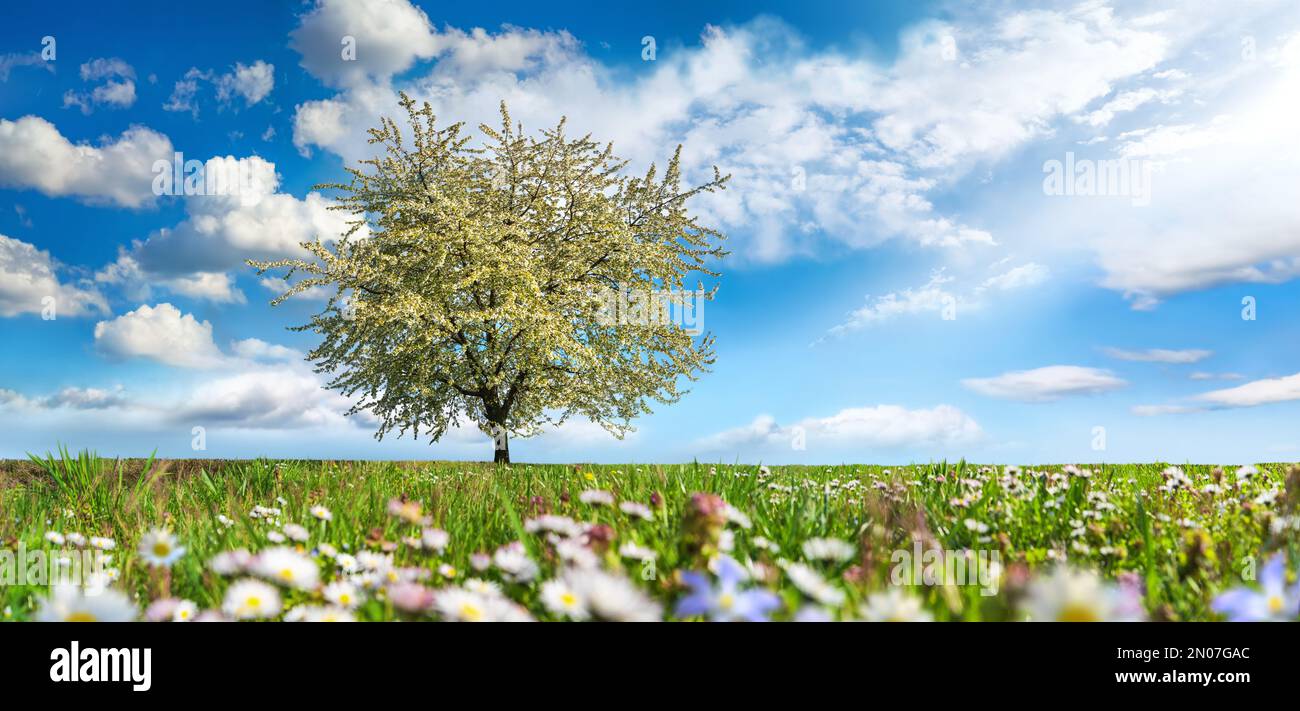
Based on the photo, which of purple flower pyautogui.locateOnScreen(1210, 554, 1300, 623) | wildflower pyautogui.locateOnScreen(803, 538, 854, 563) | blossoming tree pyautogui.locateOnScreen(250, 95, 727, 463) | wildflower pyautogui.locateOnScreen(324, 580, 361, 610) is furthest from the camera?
blossoming tree pyautogui.locateOnScreen(250, 95, 727, 463)

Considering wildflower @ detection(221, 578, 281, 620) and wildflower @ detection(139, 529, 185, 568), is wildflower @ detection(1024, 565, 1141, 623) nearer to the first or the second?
wildflower @ detection(221, 578, 281, 620)

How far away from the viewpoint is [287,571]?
7.82 ft

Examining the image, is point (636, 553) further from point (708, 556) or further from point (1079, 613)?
point (1079, 613)

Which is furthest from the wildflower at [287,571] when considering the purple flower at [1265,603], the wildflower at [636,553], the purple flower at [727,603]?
the purple flower at [1265,603]

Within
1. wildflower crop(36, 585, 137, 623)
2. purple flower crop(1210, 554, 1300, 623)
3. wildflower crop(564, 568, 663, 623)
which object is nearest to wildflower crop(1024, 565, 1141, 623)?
purple flower crop(1210, 554, 1300, 623)

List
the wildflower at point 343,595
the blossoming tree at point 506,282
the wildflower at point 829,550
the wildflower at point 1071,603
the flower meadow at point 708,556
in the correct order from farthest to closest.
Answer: the blossoming tree at point 506,282, the wildflower at point 829,550, the wildflower at point 343,595, the flower meadow at point 708,556, the wildflower at point 1071,603

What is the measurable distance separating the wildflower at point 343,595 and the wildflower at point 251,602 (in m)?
0.16

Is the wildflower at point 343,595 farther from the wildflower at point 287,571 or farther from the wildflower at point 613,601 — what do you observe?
the wildflower at point 613,601

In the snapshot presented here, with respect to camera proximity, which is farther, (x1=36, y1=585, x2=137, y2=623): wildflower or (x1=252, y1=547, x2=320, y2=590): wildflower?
(x1=252, y1=547, x2=320, y2=590): wildflower

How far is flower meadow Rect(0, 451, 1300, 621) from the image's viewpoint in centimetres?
196

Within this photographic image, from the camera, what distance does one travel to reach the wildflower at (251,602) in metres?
2.25
